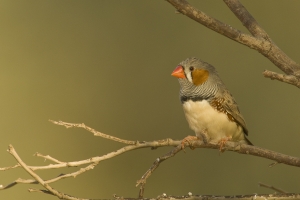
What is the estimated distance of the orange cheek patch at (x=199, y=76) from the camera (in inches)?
62.3

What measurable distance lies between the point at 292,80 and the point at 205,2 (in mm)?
1629

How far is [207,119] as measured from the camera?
155 centimetres

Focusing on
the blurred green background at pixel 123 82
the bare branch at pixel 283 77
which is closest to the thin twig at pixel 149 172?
the bare branch at pixel 283 77

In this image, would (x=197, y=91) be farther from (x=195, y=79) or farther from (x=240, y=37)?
(x=240, y=37)

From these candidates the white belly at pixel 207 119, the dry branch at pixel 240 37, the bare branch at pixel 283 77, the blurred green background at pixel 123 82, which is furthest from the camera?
the blurred green background at pixel 123 82

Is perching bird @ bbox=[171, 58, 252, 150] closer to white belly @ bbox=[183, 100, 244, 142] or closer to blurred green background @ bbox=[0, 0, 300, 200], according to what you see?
white belly @ bbox=[183, 100, 244, 142]

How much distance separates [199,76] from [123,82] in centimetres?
98

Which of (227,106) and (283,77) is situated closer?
(283,77)

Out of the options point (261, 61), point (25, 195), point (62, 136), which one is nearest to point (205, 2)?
point (261, 61)

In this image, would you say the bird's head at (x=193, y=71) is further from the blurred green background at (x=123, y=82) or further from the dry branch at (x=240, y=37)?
the blurred green background at (x=123, y=82)

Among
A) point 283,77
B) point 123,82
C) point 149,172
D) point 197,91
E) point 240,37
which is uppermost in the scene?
point 123,82

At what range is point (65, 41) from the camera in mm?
2529

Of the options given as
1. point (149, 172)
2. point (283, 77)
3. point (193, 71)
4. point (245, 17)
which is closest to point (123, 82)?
point (193, 71)

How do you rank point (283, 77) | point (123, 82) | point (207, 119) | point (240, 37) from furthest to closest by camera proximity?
1. point (123, 82)
2. point (207, 119)
3. point (240, 37)
4. point (283, 77)
